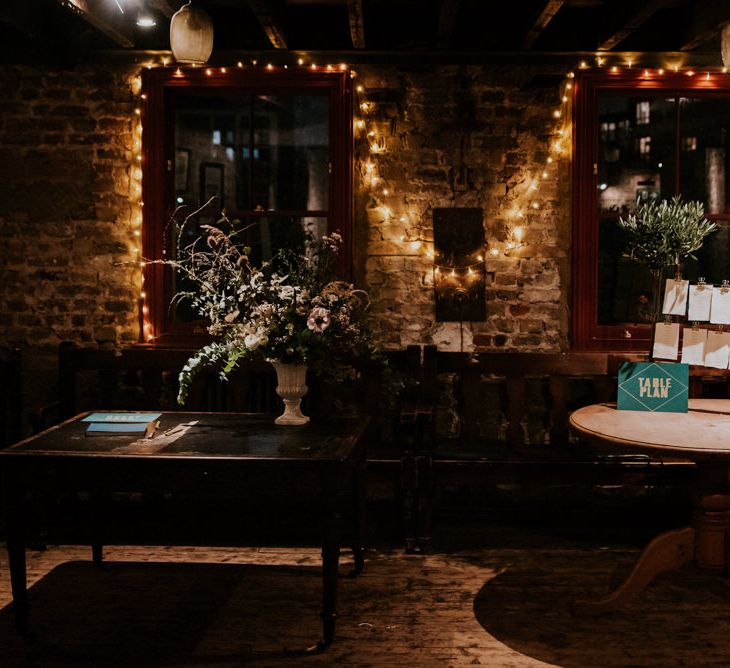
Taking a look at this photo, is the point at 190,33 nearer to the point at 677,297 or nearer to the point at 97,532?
the point at 97,532

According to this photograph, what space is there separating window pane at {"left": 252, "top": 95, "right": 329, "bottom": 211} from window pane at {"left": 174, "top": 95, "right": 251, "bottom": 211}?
124 millimetres

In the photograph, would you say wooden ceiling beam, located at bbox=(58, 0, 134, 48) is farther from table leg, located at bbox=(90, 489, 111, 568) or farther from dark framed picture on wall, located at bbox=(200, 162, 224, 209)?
table leg, located at bbox=(90, 489, 111, 568)

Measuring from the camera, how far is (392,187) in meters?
5.02

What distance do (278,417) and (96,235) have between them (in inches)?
81.5

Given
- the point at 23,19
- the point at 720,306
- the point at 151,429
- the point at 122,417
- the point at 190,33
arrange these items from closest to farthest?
the point at 151,429
the point at 122,417
the point at 720,306
the point at 190,33
the point at 23,19

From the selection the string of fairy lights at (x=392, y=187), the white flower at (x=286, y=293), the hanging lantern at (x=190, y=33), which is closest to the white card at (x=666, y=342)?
the string of fairy lights at (x=392, y=187)

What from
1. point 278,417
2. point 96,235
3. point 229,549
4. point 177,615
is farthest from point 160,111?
point 177,615

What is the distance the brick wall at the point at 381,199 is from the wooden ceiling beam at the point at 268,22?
55cm

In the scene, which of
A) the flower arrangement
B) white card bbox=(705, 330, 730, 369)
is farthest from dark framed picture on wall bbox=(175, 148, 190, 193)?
white card bbox=(705, 330, 730, 369)

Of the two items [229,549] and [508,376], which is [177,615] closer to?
[229,549]

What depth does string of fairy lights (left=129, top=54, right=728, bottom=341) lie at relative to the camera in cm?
496

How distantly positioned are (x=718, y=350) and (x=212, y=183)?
3171mm

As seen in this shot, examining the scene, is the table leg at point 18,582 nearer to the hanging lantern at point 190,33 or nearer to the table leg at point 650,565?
the table leg at point 650,565

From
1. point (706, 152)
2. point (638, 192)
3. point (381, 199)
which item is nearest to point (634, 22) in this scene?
point (706, 152)
